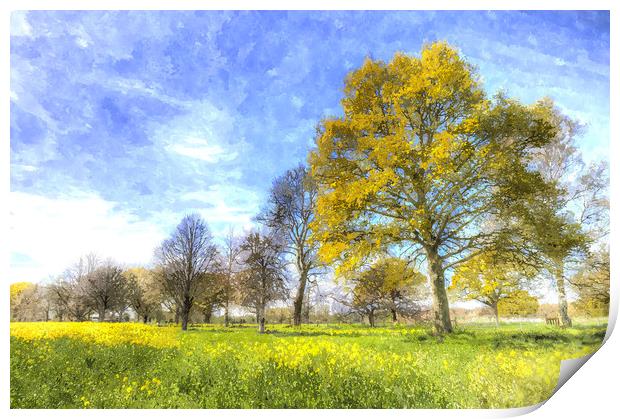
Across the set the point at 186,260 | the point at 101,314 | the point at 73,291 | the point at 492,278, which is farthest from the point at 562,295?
the point at 73,291

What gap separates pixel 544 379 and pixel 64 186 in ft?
21.7

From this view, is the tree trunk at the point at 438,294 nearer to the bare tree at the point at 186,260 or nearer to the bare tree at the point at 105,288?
the bare tree at the point at 186,260

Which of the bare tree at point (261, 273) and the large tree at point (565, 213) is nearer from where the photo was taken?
the large tree at point (565, 213)

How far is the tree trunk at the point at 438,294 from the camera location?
20.3ft

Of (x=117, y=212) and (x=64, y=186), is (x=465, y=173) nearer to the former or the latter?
(x=117, y=212)

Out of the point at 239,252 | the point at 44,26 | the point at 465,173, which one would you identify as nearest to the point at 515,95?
the point at 465,173

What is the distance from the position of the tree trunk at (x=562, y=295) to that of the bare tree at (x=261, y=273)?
352cm

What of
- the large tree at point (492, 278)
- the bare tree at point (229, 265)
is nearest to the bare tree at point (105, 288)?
the bare tree at point (229, 265)

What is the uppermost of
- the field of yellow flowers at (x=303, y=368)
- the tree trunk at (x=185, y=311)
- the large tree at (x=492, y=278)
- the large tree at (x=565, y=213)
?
the large tree at (x=565, y=213)

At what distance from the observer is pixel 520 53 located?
643cm

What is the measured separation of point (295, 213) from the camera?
6.62 m

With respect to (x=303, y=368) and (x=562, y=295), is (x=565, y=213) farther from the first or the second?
(x=303, y=368)

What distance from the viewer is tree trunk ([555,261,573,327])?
6082 mm

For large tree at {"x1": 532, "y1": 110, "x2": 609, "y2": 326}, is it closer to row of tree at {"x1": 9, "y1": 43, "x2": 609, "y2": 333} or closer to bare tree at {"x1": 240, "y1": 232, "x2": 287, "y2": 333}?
row of tree at {"x1": 9, "y1": 43, "x2": 609, "y2": 333}
